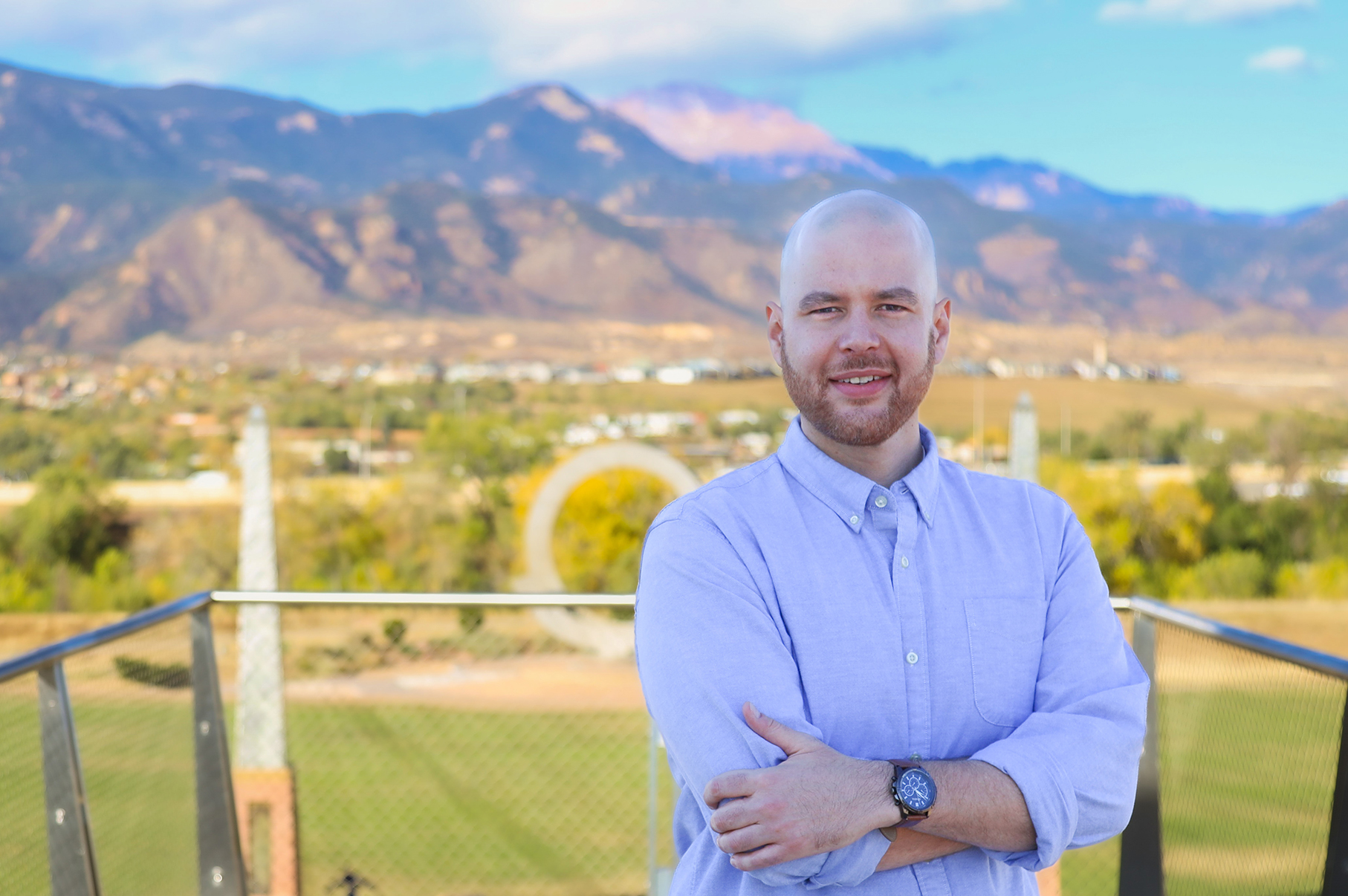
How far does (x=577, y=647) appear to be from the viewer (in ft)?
78.4

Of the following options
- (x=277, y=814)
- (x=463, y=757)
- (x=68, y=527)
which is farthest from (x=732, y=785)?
(x=68, y=527)

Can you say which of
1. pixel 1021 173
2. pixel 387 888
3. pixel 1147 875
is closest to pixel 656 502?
pixel 387 888

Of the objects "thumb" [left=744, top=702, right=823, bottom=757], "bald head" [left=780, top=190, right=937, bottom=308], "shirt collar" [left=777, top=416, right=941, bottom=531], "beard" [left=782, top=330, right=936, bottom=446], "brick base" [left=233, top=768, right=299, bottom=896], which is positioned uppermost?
"bald head" [left=780, top=190, right=937, bottom=308]

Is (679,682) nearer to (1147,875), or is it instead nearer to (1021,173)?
(1147,875)

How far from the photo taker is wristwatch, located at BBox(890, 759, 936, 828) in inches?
42.1

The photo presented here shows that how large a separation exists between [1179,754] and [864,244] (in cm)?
139

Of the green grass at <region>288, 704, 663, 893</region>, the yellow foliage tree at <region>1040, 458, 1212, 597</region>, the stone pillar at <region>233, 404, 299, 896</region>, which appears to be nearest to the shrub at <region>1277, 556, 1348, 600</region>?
the yellow foliage tree at <region>1040, 458, 1212, 597</region>

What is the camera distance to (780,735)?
1.08 metres

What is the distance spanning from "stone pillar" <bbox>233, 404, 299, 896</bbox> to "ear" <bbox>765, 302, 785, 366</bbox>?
10.9ft

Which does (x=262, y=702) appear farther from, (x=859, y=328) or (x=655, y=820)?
(x=859, y=328)

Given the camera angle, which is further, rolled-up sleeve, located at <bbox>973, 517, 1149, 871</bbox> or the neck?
the neck

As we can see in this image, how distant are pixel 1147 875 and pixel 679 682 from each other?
148 cm

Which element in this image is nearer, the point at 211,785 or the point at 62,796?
the point at 62,796

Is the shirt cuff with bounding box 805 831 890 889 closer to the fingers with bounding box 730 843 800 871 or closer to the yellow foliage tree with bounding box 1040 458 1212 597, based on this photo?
the fingers with bounding box 730 843 800 871
